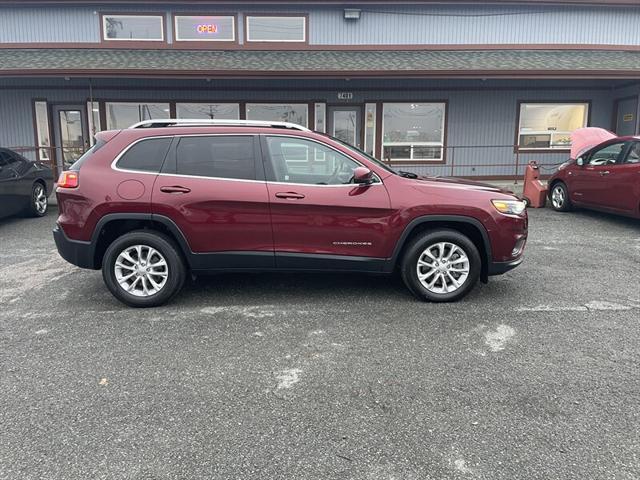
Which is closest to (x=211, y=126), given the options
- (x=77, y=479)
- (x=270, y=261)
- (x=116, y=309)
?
(x=270, y=261)

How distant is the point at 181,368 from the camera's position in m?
3.57

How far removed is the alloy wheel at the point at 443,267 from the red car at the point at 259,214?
0.01m

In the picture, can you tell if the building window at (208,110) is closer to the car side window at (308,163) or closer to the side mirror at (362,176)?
the car side window at (308,163)

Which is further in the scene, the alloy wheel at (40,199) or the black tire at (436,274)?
the alloy wheel at (40,199)

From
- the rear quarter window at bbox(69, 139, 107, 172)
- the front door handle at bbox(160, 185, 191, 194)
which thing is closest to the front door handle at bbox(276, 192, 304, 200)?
the front door handle at bbox(160, 185, 191, 194)

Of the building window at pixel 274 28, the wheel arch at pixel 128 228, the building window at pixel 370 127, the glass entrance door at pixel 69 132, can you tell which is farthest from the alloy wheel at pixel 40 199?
the building window at pixel 370 127

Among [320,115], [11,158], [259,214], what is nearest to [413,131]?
[320,115]

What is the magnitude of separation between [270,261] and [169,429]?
2232 millimetres

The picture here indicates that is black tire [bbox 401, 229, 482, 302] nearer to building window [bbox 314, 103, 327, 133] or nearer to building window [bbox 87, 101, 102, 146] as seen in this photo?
building window [bbox 314, 103, 327, 133]

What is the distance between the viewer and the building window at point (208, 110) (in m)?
14.5

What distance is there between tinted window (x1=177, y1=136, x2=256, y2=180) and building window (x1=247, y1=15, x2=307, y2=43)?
10.9m

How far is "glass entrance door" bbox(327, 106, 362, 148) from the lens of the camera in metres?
14.6

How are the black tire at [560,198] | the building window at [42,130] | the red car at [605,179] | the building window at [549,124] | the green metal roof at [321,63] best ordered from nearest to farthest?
the red car at [605,179] < the black tire at [560,198] < the green metal roof at [321,63] < the building window at [42,130] < the building window at [549,124]

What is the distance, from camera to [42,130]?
14367mm
